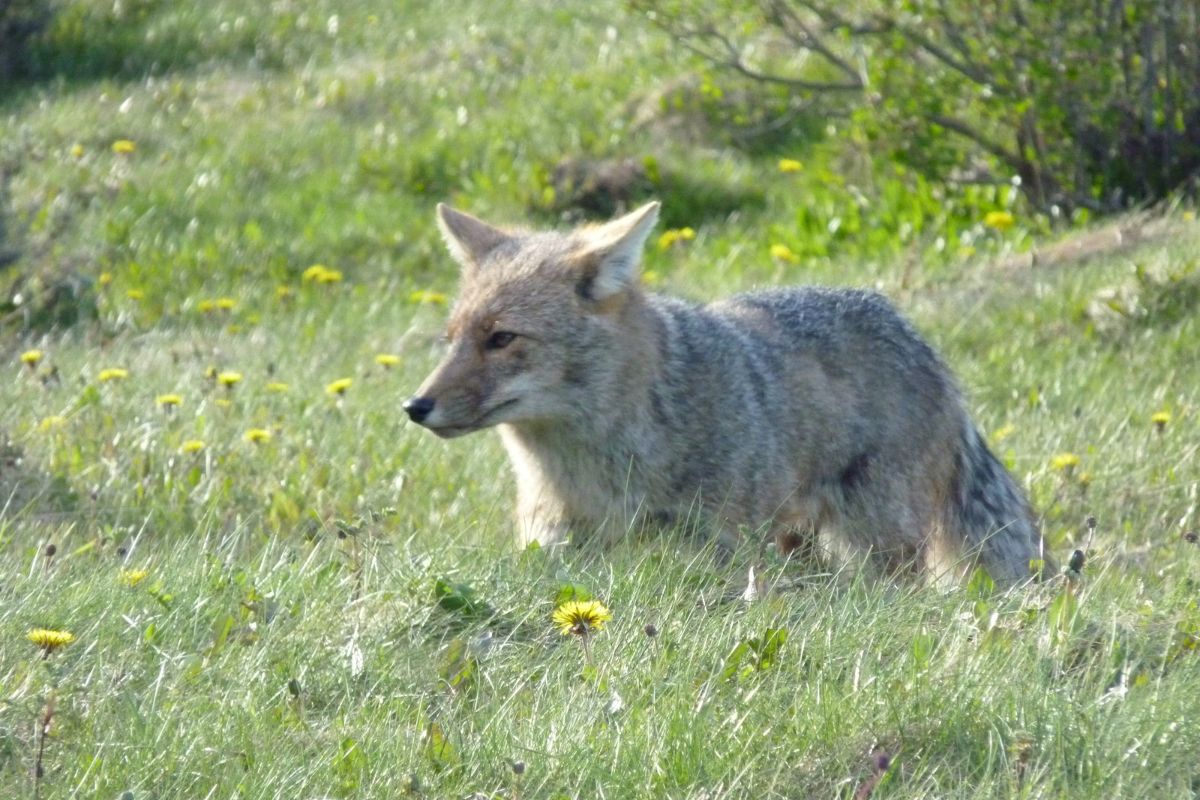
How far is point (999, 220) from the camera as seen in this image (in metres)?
10.1

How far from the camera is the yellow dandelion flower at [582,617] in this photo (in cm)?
371

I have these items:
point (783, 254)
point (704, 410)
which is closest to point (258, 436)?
point (704, 410)

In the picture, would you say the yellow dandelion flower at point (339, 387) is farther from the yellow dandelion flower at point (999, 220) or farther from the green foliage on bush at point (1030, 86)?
the yellow dandelion flower at point (999, 220)

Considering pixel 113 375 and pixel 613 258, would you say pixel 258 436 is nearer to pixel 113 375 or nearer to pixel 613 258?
pixel 113 375

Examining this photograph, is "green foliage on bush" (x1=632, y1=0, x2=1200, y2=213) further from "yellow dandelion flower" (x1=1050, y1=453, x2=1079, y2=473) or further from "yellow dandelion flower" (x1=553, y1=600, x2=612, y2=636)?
"yellow dandelion flower" (x1=553, y1=600, x2=612, y2=636)

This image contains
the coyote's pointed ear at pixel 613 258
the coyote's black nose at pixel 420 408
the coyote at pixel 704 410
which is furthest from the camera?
the coyote's pointed ear at pixel 613 258

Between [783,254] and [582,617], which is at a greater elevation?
[582,617]

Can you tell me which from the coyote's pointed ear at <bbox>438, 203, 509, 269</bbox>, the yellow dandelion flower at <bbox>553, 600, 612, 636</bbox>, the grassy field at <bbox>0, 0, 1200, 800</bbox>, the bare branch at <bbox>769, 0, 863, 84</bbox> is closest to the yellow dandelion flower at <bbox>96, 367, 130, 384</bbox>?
the grassy field at <bbox>0, 0, 1200, 800</bbox>

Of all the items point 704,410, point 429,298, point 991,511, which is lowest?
point 429,298

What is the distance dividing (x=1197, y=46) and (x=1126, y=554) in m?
5.34

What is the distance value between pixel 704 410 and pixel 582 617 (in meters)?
1.91

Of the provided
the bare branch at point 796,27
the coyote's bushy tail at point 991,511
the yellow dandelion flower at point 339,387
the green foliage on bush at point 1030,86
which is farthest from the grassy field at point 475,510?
the bare branch at point 796,27

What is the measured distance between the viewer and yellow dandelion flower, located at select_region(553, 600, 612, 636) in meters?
3.71

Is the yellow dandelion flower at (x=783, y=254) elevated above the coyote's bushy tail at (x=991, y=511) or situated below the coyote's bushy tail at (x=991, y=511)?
below
